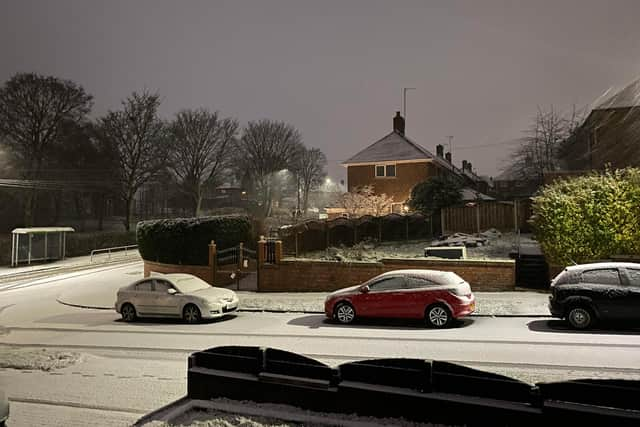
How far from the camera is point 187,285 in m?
11.2

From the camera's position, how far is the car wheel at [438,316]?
8.89 meters

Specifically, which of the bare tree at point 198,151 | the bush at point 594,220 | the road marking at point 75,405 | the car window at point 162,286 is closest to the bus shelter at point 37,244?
the bare tree at point 198,151

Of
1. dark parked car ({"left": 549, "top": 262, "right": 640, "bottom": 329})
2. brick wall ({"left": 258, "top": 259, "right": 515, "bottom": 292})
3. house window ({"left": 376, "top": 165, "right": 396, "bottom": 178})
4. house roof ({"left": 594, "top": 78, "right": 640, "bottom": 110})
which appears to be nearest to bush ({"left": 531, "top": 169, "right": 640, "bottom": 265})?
brick wall ({"left": 258, "top": 259, "right": 515, "bottom": 292})

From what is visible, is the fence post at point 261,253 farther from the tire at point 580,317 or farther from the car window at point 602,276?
the car window at point 602,276

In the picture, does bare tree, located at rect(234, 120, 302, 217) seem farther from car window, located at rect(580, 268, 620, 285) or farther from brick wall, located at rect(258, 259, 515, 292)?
car window, located at rect(580, 268, 620, 285)

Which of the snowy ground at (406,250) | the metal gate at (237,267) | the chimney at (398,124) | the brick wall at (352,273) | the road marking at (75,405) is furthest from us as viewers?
the chimney at (398,124)

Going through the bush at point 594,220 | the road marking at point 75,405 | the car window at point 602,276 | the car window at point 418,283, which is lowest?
the road marking at point 75,405

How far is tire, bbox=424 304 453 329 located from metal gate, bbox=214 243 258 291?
7.84 m

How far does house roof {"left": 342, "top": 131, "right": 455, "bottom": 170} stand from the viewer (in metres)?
27.5

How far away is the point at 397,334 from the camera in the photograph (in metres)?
8.34

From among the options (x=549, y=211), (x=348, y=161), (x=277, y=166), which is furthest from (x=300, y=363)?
(x=277, y=166)

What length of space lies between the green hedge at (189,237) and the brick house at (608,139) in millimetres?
13575

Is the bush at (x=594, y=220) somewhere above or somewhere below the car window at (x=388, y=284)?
above

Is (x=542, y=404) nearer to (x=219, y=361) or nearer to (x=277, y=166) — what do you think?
(x=219, y=361)
